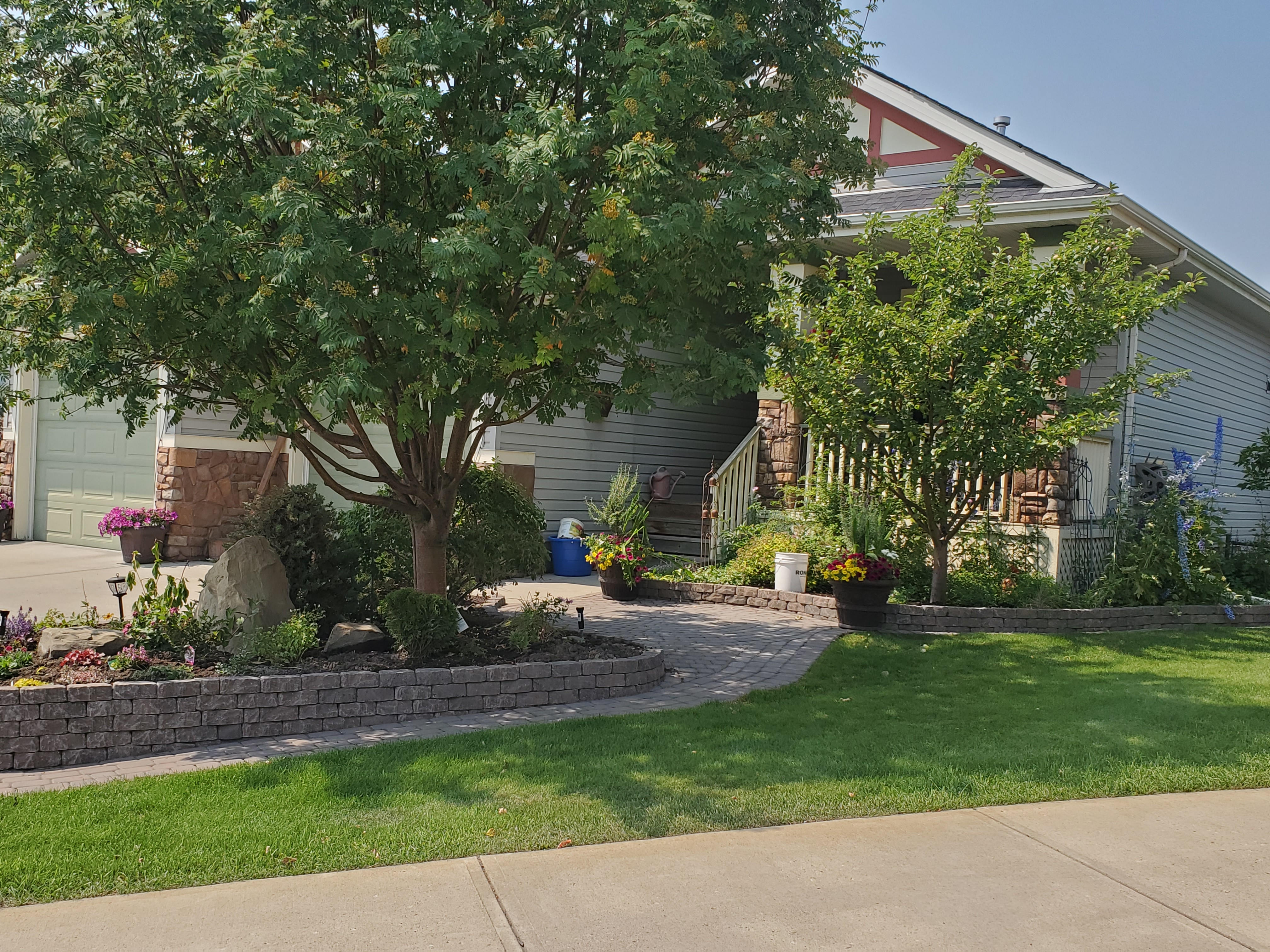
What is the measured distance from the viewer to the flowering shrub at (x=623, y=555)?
10.2 metres

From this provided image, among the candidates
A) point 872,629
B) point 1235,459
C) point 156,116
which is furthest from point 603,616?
point 1235,459

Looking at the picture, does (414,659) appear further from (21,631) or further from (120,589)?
(21,631)

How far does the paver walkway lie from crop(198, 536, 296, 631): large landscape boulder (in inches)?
45.3

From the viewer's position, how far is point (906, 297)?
30.0 ft

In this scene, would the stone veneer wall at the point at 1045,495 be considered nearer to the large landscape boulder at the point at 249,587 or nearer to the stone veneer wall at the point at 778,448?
the stone veneer wall at the point at 778,448

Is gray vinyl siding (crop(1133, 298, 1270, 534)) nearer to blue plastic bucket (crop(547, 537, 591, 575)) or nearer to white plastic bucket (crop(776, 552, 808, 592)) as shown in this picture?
white plastic bucket (crop(776, 552, 808, 592))

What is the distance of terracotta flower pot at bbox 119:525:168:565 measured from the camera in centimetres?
1115

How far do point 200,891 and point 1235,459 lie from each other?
15.6m

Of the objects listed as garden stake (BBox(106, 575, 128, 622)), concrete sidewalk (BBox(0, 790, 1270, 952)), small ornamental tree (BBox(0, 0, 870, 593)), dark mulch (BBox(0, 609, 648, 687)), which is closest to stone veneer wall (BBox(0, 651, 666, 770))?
dark mulch (BBox(0, 609, 648, 687))

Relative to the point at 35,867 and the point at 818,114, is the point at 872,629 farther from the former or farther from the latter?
the point at 35,867

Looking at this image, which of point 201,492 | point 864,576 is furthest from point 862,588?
point 201,492

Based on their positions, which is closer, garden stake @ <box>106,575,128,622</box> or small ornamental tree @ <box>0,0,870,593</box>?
small ornamental tree @ <box>0,0,870,593</box>

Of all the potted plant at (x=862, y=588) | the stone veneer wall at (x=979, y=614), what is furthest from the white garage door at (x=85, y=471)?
Answer: the potted plant at (x=862, y=588)

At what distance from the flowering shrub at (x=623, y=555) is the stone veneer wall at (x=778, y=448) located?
2174 millimetres
